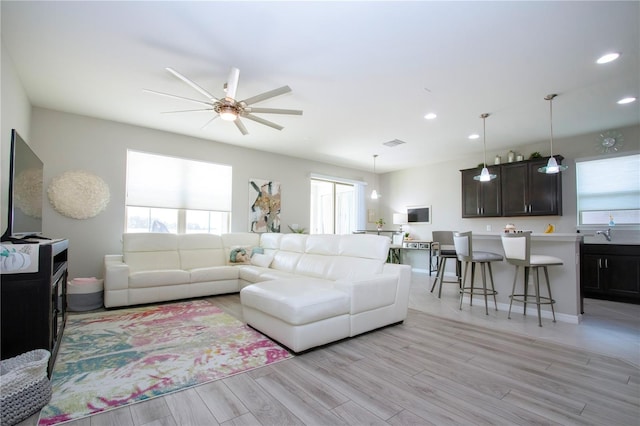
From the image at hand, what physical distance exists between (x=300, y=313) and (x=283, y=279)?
98cm

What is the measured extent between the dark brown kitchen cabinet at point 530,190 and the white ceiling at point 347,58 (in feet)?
3.07

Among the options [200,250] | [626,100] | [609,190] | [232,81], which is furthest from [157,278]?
[609,190]

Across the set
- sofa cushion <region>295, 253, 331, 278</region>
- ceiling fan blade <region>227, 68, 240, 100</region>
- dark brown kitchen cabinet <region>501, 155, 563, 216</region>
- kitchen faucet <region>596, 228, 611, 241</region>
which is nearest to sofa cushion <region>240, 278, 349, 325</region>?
sofa cushion <region>295, 253, 331, 278</region>

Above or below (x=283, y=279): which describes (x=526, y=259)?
above

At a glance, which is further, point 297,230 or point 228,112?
point 297,230

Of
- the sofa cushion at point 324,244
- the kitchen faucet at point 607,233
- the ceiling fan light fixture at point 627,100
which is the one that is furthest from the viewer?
the kitchen faucet at point 607,233

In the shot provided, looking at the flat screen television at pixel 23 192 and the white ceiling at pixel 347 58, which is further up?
the white ceiling at pixel 347 58

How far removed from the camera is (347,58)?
9.41 feet

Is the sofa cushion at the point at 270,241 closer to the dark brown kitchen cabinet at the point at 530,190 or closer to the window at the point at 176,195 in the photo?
the window at the point at 176,195

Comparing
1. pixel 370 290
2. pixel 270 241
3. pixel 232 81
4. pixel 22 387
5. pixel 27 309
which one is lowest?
pixel 22 387

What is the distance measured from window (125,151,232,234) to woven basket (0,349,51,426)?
11.0 ft

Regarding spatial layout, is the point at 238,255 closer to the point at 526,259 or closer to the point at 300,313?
the point at 300,313

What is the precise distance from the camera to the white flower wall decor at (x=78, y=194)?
4.16m

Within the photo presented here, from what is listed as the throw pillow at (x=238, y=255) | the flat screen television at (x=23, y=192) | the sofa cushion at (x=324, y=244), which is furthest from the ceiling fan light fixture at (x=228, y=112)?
the throw pillow at (x=238, y=255)
